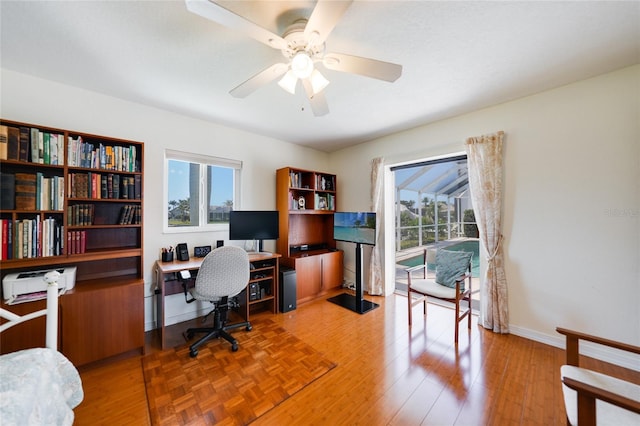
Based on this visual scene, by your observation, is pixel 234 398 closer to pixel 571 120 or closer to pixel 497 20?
pixel 497 20

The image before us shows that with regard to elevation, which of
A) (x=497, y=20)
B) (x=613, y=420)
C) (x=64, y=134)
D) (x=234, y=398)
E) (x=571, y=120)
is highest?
(x=497, y=20)

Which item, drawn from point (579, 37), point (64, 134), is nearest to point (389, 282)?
point (579, 37)

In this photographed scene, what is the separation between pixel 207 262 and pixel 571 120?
146 inches

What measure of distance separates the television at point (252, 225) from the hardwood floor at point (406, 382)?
1.21 meters

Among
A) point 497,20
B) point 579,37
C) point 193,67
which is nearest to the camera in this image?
point 497,20

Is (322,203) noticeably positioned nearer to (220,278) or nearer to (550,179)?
(220,278)

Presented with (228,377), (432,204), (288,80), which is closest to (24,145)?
(288,80)

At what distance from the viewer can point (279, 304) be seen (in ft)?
10.3

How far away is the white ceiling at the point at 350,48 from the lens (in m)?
1.39

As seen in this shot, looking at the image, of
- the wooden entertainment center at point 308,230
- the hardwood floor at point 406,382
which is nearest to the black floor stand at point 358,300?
the wooden entertainment center at point 308,230

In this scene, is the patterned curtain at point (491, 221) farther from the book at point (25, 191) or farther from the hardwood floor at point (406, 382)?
the book at point (25, 191)

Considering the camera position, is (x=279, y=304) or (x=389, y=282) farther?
(x=389, y=282)

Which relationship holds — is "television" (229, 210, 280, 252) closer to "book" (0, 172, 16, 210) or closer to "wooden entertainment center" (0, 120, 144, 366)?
"wooden entertainment center" (0, 120, 144, 366)

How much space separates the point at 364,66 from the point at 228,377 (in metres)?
2.52
